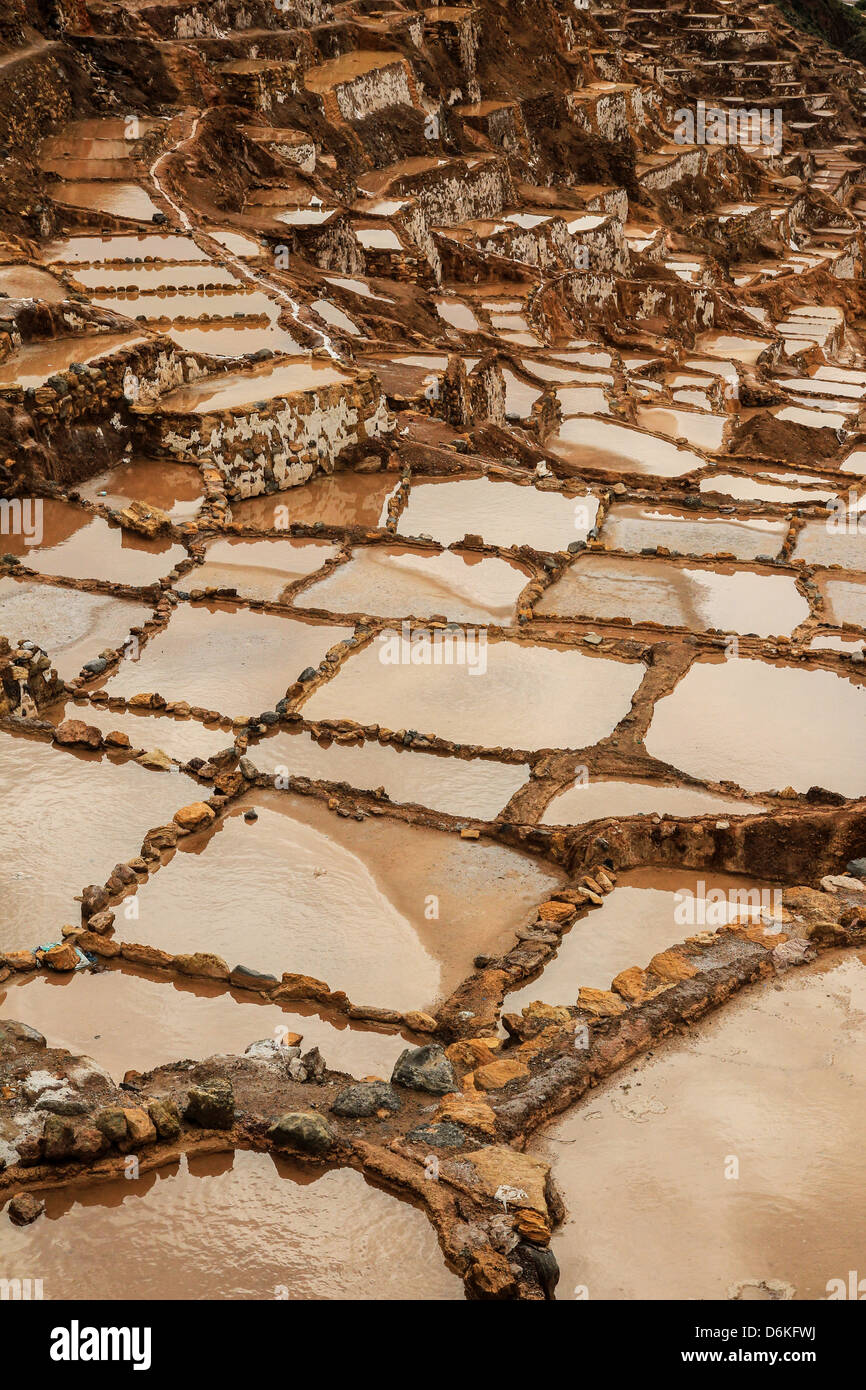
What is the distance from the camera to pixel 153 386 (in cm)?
1523

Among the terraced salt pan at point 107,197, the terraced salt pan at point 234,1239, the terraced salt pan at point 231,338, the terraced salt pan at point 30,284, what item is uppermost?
the terraced salt pan at point 107,197

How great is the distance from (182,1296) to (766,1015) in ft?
10.7

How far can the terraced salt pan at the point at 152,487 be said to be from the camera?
14.0 metres

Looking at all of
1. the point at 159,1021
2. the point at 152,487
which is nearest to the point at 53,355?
the point at 152,487

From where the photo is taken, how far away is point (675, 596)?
41.6 feet

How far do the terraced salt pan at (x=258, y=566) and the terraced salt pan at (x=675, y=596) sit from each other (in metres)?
2.35

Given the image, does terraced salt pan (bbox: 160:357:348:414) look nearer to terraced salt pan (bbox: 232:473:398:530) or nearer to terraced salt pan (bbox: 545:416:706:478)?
terraced salt pan (bbox: 232:473:398:530)

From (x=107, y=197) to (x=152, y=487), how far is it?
9339 millimetres

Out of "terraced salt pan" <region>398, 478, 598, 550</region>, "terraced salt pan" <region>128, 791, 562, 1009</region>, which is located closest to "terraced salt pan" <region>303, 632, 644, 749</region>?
"terraced salt pan" <region>128, 791, 562, 1009</region>

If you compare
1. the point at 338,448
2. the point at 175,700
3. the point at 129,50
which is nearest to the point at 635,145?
the point at 129,50

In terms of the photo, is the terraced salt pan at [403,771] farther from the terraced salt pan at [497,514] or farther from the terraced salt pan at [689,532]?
the terraced salt pan at [689,532]

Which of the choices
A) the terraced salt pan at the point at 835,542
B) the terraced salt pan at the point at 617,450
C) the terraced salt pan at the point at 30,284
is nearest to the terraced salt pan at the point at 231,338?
the terraced salt pan at the point at 30,284

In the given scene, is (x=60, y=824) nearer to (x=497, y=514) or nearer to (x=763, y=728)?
(x=763, y=728)

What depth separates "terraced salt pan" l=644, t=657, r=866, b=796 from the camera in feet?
30.6
